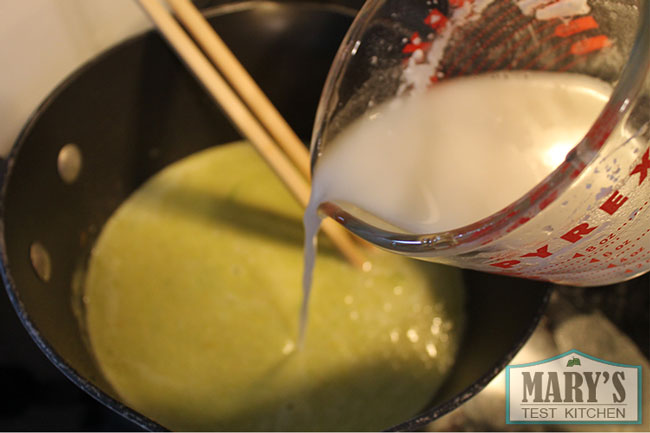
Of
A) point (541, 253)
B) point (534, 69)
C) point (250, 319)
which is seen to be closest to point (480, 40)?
point (534, 69)

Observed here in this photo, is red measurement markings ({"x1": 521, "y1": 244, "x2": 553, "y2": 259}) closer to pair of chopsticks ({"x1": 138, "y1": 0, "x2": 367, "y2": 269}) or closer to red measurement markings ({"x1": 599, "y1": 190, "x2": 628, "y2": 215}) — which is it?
red measurement markings ({"x1": 599, "y1": 190, "x2": 628, "y2": 215})

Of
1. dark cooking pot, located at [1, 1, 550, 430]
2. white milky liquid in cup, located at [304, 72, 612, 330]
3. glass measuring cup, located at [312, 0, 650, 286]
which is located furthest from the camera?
dark cooking pot, located at [1, 1, 550, 430]

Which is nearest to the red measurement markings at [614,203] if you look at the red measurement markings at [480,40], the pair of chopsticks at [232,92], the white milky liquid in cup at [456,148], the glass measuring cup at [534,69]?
the glass measuring cup at [534,69]

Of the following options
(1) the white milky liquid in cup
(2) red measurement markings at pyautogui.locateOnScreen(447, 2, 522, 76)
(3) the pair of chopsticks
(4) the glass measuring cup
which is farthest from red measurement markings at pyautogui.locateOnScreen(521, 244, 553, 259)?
(3) the pair of chopsticks

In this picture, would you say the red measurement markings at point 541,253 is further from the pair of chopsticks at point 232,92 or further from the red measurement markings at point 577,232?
the pair of chopsticks at point 232,92

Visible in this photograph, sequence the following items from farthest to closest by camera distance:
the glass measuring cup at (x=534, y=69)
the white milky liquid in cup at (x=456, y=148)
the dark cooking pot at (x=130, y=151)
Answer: the dark cooking pot at (x=130, y=151) → the white milky liquid in cup at (x=456, y=148) → the glass measuring cup at (x=534, y=69)

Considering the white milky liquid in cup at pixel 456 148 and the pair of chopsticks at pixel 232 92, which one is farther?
the pair of chopsticks at pixel 232 92
